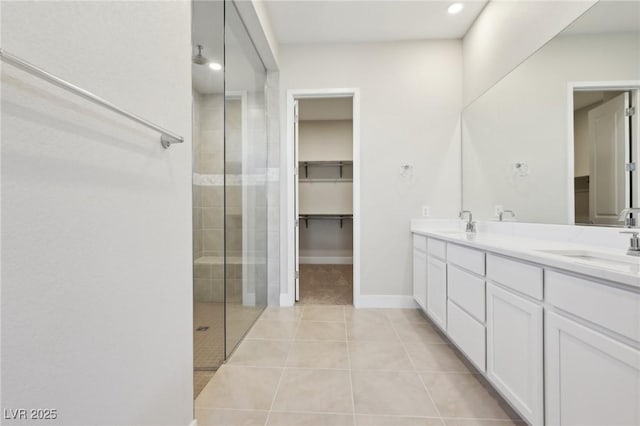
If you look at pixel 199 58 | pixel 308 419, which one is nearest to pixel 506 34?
pixel 199 58

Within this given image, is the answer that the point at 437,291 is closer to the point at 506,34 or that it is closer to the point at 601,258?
the point at 601,258

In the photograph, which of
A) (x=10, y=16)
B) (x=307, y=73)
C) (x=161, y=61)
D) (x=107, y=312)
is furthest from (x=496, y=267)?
(x=307, y=73)

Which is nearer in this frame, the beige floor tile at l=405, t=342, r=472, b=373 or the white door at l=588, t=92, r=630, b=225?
the white door at l=588, t=92, r=630, b=225

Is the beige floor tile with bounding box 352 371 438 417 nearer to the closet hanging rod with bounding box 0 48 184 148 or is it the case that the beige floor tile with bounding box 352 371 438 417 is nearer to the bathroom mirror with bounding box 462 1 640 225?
the bathroom mirror with bounding box 462 1 640 225

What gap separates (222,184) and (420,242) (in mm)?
1863

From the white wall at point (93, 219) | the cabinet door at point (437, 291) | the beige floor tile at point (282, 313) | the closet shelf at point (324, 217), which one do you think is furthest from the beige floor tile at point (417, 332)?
the closet shelf at point (324, 217)

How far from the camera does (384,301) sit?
9.77ft

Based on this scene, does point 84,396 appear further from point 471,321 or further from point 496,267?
point 471,321

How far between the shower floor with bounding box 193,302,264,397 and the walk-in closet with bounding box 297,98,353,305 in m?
3.04

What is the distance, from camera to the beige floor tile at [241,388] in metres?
1.47

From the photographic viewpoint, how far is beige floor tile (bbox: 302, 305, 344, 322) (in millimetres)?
2670

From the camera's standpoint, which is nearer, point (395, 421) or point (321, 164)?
point (395, 421)

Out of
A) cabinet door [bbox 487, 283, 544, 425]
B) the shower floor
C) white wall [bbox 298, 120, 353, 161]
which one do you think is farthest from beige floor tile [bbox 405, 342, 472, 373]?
white wall [bbox 298, 120, 353, 161]

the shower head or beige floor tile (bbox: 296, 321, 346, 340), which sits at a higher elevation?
the shower head
